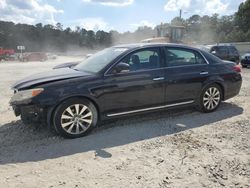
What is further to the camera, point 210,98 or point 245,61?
point 245,61

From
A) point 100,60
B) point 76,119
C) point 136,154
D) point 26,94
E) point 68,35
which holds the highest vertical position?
point 68,35

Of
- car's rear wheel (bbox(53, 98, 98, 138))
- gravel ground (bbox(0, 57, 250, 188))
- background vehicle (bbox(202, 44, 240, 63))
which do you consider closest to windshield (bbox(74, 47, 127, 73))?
car's rear wheel (bbox(53, 98, 98, 138))

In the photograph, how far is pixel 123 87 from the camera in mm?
5738

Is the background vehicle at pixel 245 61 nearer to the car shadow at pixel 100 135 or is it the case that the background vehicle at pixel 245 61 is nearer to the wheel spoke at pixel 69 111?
the car shadow at pixel 100 135

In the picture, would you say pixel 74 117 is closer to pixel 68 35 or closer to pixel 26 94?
pixel 26 94

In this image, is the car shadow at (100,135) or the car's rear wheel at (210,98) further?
the car's rear wheel at (210,98)

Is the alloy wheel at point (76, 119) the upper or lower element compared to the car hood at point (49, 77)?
lower

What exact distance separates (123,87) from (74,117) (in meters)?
1.04

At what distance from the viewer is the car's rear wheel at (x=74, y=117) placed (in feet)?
17.2

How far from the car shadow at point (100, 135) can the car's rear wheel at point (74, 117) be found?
0.45 feet

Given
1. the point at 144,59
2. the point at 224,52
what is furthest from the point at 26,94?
the point at 224,52

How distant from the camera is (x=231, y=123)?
20.2 feet

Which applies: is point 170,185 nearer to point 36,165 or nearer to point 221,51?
point 36,165

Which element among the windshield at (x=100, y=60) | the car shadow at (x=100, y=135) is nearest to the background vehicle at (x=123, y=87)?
the windshield at (x=100, y=60)
